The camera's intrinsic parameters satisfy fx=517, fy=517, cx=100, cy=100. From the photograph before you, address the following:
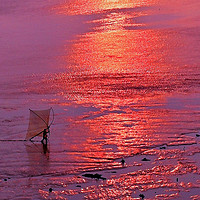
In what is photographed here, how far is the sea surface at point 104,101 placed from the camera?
20250 mm

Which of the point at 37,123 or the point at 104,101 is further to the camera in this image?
the point at 104,101

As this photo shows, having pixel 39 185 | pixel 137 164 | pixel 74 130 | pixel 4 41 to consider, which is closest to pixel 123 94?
pixel 74 130

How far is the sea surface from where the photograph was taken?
2025 cm

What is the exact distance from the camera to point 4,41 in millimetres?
45625

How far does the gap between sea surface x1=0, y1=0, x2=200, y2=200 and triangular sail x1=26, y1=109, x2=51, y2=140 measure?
59 centimetres

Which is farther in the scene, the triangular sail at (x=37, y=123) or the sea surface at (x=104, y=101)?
the triangular sail at (x=37, y=123)

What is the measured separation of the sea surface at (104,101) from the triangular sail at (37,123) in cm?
59

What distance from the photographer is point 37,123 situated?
84.2 feet

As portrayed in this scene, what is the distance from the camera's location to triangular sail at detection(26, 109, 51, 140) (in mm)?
25312

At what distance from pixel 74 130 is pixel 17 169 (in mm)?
5051

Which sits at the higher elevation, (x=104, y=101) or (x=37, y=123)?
(x=104, y=101)

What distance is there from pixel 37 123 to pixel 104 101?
542 centimetres

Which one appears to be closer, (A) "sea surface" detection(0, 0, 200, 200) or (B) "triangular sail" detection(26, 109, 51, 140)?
(A) "sea surface" detection(0, 0, 200, 200)

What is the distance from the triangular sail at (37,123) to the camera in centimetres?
A: 2531
